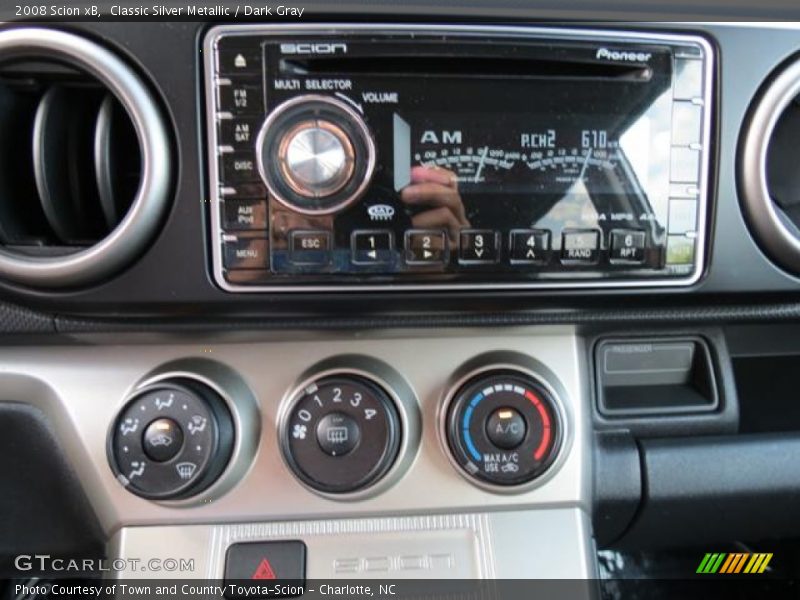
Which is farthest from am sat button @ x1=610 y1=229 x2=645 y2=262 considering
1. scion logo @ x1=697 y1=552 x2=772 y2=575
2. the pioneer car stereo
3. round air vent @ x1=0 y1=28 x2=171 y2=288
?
scion logo @ x1=697 y1=552 x2=772 y2=575

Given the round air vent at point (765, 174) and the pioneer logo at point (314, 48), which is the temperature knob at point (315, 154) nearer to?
the pioneer logo at point (314, 48)

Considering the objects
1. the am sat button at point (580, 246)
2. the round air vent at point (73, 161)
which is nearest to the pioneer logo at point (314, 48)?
the round air vent at point (73, 161)

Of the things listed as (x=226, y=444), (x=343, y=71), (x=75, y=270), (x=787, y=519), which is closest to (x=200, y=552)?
(x=226, y=444)

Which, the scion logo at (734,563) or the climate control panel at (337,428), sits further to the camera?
the scion logo at (734,563)

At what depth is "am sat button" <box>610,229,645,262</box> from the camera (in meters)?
0.60

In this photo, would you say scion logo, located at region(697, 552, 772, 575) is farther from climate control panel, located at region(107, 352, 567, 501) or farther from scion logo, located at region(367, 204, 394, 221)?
scion logo, located at region(367, 204, 394, 221)

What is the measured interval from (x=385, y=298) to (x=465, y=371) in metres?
0.12

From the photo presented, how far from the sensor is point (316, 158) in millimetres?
567

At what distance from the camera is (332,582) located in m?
0.65

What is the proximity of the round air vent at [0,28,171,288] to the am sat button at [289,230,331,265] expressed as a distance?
0.36 feet

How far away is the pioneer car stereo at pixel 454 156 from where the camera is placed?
22.1 inches

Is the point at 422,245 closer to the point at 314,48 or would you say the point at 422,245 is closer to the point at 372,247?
the point at 372,247

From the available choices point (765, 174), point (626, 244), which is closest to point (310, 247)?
point (626, 244)

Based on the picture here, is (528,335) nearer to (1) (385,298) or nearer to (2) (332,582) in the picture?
(1) (385,298)
